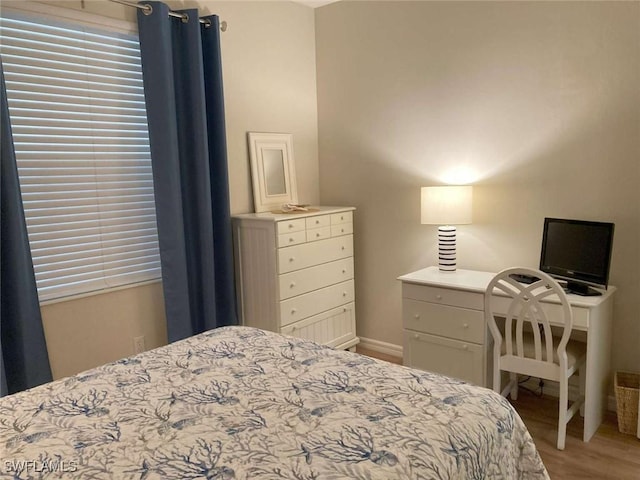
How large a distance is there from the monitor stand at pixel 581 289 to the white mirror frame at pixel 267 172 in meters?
2.01

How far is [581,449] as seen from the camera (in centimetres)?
269

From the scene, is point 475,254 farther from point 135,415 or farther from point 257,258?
point 135,415

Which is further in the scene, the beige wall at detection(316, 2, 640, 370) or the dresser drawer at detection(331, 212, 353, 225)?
the dresser drawer at detection(331, 212, 353, 225)

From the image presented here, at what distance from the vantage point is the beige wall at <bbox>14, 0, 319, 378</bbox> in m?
2.93

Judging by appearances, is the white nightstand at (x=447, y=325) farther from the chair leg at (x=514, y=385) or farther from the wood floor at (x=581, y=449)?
the wood floor at (x=581, y=449)

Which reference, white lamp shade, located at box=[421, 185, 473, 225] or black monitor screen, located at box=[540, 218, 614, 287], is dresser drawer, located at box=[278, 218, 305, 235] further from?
black monitor screen, located at box=[540, 218, 614, 287]

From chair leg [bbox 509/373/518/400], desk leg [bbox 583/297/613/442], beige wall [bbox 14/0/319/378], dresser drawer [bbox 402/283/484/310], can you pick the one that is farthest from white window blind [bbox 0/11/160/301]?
desk leg [bbox 583/297/613/442]

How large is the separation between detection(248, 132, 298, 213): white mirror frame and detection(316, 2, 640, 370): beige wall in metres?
0.38

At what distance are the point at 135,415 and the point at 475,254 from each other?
2493 mm

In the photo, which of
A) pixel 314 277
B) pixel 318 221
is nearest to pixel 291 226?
pixel 318 221

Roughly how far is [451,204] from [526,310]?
84cm

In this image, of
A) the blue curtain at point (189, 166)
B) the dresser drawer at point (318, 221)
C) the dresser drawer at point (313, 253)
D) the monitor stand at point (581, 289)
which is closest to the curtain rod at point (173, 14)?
the blue curtain at point (189, 166)

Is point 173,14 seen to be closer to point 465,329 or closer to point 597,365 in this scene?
point 465,329

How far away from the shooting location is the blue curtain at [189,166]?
Result: 10.0ft
